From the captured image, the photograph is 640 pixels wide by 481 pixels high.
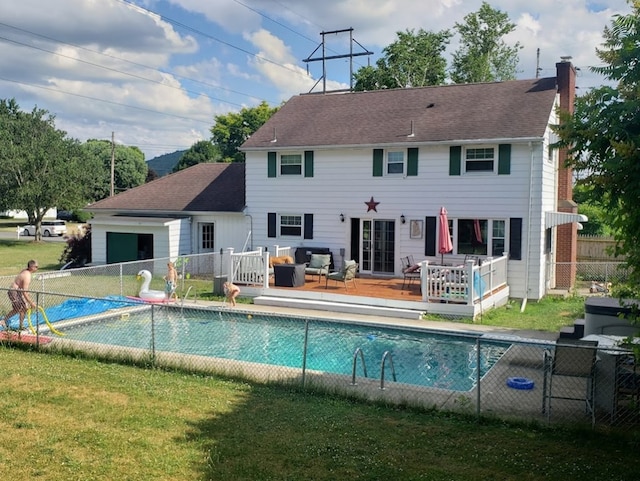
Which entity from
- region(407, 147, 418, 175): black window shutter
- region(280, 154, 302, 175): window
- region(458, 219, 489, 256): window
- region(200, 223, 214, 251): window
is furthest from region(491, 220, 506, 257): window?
region(200, 223, 214, 251): window

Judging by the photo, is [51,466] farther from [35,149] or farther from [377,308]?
[35,149]

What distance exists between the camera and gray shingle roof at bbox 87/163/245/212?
25969 millimetres

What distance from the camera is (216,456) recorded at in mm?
6633

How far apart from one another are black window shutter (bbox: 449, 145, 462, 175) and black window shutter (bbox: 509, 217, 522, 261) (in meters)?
2.51

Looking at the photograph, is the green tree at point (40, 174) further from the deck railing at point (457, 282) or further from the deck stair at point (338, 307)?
the deck railing at point (457, 282)

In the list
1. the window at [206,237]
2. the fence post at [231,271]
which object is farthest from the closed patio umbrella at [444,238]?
the window at [206,237]

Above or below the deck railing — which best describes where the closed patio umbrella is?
above

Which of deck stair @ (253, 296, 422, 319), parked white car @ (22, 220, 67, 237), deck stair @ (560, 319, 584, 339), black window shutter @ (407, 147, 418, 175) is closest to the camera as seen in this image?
deck stair @ (560, 319, 584, 339)

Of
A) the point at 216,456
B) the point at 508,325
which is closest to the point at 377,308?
the point at 508,325

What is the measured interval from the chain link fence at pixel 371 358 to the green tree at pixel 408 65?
2935cm

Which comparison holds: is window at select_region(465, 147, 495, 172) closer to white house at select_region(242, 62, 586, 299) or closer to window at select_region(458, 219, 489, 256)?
white house at select_region(242, 62, 586, 299)

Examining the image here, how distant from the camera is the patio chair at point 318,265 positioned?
2089 cm

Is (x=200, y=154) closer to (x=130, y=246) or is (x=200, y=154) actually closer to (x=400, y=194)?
(x=130, y=246)

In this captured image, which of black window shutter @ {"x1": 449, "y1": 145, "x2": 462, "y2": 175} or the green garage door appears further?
the green garage door
